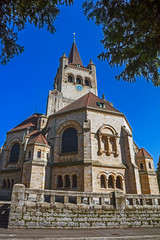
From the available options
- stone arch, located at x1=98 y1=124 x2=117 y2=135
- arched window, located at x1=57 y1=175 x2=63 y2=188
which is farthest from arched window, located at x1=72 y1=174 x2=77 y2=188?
stone arch, located at x1=98 y1=124 x2=117 y2=135

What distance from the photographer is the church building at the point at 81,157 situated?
13977 millimetres

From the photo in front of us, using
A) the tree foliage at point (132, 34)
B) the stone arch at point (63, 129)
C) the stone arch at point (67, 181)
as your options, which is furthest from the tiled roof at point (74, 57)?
the tree foliage at point (132, 34)

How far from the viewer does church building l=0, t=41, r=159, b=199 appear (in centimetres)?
1398

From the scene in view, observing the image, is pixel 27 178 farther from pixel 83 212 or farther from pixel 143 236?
pixel 143 236

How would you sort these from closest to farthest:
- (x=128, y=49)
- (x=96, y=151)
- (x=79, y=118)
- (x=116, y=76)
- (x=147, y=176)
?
1. (x=128, y=49)
2. (x=116, y=76)
3. (x=96, y=151)
4. (x=79, y=118)
5. (x=147, y=176)

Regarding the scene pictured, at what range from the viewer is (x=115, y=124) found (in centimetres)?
1698

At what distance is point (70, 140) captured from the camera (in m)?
16.2

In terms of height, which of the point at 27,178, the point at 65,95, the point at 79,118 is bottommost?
the point at 27,178

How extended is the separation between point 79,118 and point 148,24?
11456 millimetres

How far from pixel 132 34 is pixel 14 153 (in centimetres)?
1908

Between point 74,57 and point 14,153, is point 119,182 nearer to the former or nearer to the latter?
point 14,153

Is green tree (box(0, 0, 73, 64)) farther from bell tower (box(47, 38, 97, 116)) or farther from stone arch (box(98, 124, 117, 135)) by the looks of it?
bell tower (box(47, 38, 97, 116))

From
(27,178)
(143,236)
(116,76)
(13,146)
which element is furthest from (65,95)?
(143,236)

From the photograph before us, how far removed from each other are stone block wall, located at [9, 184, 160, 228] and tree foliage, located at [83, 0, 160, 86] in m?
6.93
